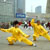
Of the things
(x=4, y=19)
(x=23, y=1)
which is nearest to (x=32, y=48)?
(x=4, y=19)

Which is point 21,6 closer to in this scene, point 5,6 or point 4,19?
point 5,6

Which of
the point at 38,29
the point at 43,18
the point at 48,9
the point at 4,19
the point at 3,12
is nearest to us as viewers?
the point at 38,29

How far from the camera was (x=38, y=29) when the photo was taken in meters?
12.3

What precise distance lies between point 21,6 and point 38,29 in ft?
250

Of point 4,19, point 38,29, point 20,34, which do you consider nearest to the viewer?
point 20,34

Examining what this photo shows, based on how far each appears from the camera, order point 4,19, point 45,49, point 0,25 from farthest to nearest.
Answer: point 4,19
point 0,25
point 45,49

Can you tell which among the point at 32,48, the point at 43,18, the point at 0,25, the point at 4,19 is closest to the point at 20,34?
the point at 32,48

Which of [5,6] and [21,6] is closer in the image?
[5,6]

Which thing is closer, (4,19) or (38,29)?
(38,29)

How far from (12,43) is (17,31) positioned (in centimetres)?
80

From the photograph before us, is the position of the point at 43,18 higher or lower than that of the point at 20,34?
lower

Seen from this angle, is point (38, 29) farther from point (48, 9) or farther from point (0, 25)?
point (48, 9)

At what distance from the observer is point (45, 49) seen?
29.6 feet

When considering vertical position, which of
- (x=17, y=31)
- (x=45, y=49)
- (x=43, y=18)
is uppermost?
(x=17, y=31)
